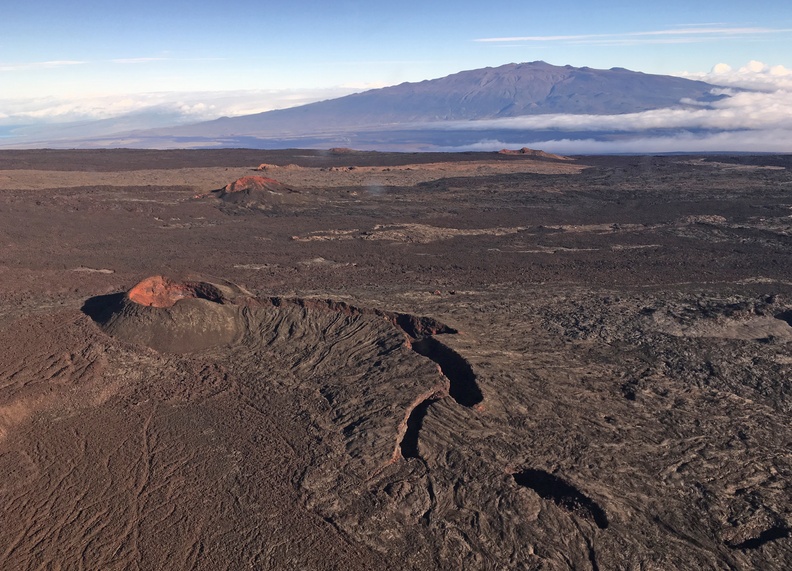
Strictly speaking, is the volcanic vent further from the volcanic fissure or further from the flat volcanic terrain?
the volcanic fissure

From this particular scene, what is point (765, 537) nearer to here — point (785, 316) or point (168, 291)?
point (785, 316)

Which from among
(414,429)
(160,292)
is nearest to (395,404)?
(414,429)

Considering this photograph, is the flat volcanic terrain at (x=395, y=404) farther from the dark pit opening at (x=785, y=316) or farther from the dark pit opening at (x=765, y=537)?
the dark pit opening at (x=785, y=316)

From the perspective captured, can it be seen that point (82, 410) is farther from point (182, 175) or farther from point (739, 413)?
point (182, 175)

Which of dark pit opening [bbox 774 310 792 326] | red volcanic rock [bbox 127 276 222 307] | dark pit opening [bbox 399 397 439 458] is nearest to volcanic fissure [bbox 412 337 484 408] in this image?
dark pit opening [bbox 399 397 439 458]

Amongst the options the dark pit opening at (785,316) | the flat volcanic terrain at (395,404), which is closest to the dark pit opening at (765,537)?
the flat volcanic terrain at (395,404)

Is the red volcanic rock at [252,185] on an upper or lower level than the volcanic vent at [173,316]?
upper
